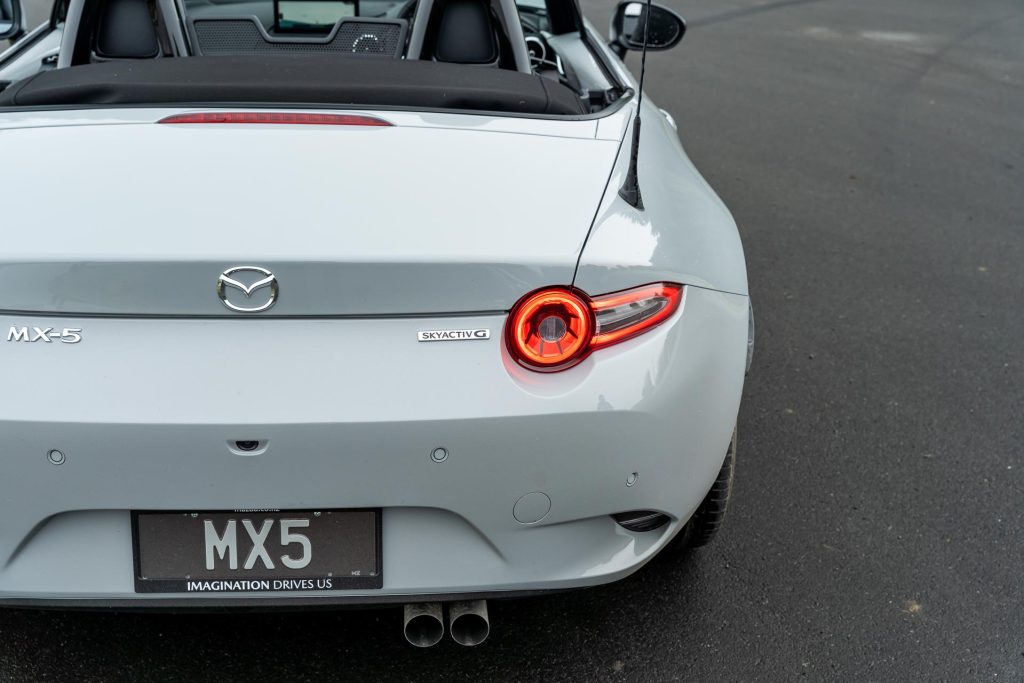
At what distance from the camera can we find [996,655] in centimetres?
271

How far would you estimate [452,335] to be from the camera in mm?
2057

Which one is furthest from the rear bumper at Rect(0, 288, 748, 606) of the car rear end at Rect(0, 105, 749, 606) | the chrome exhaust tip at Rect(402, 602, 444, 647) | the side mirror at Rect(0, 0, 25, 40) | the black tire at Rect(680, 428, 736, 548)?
the side mirror at Rect(0, 0, 25, 40)

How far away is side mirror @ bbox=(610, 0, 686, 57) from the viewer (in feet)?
13.4

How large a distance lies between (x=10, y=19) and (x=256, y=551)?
2.68 metres

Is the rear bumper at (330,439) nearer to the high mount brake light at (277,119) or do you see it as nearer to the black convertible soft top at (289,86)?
the high mount brake light at (277,119)

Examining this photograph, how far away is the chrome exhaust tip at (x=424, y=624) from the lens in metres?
2.26

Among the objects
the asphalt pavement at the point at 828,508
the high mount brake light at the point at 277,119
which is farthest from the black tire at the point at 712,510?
the high mount brake light at the point at 277,119

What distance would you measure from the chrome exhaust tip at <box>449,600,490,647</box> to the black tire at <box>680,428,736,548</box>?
2.24 ft

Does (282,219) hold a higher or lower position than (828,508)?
higher

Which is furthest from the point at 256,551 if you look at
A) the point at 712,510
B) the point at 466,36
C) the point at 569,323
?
the point at 466,36

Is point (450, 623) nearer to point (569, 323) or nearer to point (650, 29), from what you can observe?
point (569, 323)

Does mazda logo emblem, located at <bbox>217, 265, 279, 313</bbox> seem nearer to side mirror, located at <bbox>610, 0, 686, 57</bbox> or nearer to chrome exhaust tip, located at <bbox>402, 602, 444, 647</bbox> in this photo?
chrome exhaust tip, located at <bbox>402, 602, 444, 647</bbox>

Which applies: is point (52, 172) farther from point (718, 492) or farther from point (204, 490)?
point (718, 492)

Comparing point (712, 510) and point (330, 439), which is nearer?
point (330, 439)
